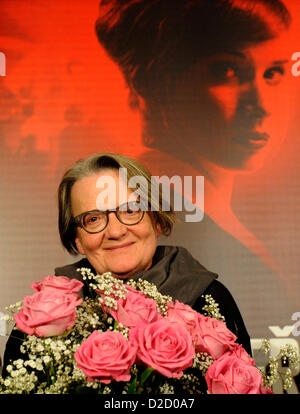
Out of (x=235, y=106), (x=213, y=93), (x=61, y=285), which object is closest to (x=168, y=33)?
(x=213, y=93)

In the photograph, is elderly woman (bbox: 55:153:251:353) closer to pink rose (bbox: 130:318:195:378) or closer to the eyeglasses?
the eyeglasses

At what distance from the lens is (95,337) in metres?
0.65

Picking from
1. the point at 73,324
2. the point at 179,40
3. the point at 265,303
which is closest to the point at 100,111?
the point at 179,40

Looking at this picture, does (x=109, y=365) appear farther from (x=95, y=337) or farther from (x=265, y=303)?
(x=265, y=303)

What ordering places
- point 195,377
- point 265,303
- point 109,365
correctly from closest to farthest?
point 109,365 → point 195,377 → point 265,303

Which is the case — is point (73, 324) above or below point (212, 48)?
below

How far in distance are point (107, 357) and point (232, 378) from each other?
0.18 m

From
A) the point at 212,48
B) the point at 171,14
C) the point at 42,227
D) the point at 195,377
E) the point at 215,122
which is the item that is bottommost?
the point at 195,377

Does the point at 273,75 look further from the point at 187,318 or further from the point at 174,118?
the point at 187,318

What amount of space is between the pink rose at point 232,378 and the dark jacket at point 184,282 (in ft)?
2.12

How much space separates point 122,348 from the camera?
0.63 m

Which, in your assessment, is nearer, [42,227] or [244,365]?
[244,365]

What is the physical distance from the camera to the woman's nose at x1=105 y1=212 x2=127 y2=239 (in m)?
1.31

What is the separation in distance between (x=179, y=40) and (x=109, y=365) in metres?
1.81
